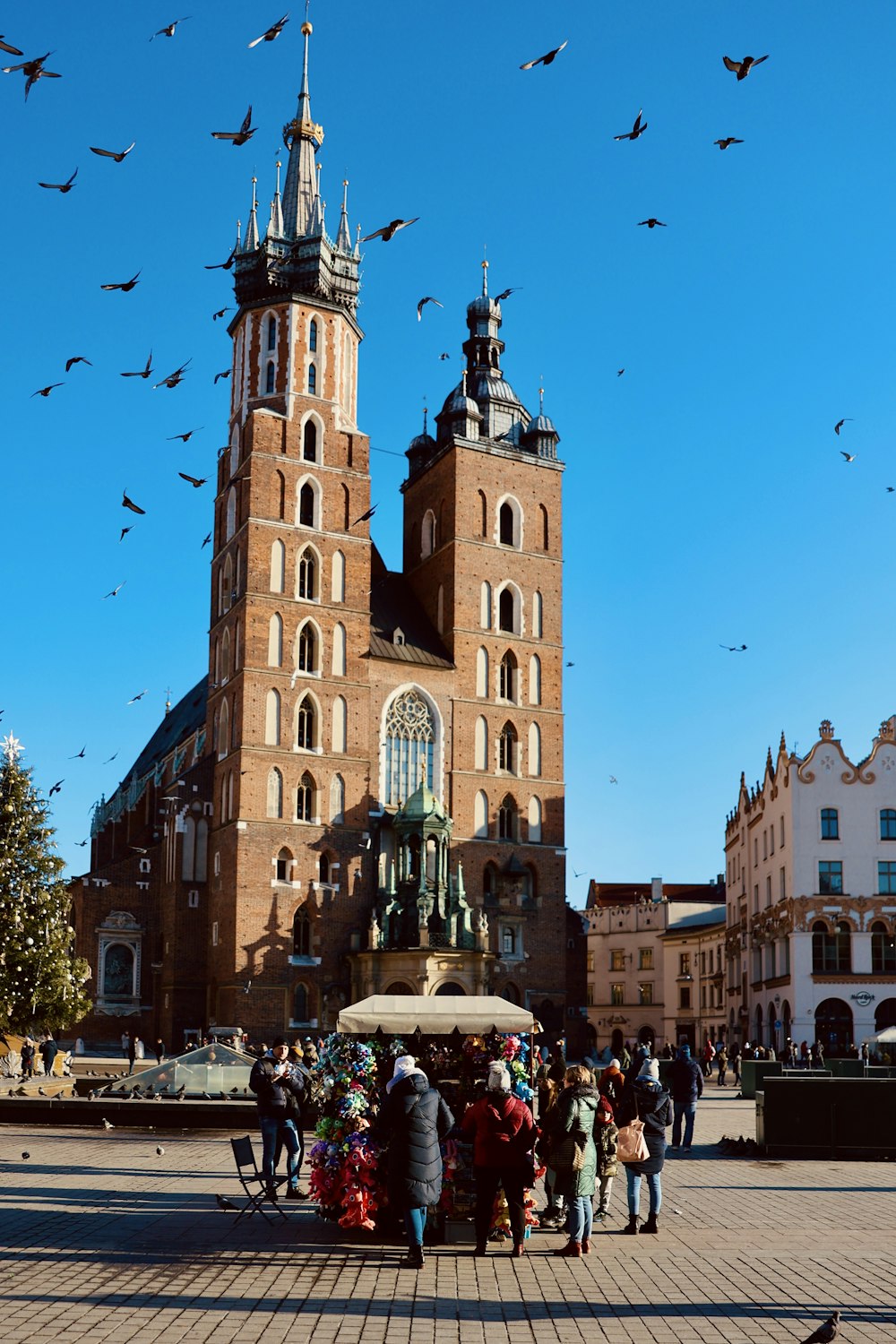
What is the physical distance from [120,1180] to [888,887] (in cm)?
4307

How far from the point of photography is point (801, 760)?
55.5 metres

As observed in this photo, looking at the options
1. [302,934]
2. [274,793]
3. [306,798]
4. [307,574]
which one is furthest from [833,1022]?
[307,574]

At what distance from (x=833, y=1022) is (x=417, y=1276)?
45.5m

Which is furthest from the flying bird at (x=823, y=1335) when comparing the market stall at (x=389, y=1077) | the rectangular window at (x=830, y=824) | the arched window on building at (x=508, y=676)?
the arched window on building at (x=508, y=676)

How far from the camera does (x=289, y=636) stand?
5406 centimetres

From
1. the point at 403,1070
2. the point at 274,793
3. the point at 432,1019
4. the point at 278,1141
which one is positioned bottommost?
the point at 278,1141

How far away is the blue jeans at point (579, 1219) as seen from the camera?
12094 millimetres

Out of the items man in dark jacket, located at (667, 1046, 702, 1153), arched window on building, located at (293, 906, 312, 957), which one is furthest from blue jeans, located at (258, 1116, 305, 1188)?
arched window on building, located at (293, 906, 312, 957)

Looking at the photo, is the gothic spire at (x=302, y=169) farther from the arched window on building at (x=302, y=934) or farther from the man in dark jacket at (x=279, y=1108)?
the man in dark jacket at (x=279, y=1108)

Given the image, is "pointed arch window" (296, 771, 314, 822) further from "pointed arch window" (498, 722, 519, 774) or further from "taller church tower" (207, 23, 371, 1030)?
"pointed arch window" (498, 722, 519, 774)

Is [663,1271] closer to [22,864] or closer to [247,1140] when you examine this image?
[247,1140]

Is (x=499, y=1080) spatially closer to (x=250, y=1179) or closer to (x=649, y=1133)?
(x=649, y=1133)

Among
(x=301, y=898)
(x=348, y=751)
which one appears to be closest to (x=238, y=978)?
(x=301, y=898)

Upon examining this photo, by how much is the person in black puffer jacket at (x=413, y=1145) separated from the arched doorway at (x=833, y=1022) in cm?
4447
